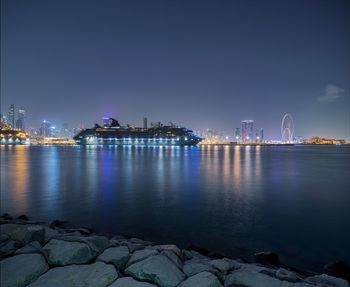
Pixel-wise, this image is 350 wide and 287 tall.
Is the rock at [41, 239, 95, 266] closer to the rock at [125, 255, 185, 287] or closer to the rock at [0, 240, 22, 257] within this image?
the rock at [125, 255, 185, 287]

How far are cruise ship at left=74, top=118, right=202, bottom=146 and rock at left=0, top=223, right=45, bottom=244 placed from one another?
163741 mm

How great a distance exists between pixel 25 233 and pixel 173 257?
14.9ft

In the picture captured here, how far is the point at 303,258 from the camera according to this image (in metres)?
9.95

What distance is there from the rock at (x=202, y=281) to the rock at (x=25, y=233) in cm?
448

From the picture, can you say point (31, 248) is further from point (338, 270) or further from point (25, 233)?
point (338, 270)

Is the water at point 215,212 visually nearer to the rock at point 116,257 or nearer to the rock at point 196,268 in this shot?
the rock at point 196,268

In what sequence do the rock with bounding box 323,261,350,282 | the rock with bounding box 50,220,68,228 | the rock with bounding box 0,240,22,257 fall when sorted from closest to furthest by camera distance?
the rock with bounding box 0,240,22,257
the rock with bounding box 323,261,350,282
the rock with bounding box 50,220,68,228

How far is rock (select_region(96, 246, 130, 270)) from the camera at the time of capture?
6552mm

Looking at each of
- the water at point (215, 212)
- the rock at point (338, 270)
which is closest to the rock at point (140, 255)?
the water at point (215, 212)

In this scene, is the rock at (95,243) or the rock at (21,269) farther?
the rock at (95,243)

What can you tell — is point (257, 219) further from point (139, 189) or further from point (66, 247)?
point (139, 189)

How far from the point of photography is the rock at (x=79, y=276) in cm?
566

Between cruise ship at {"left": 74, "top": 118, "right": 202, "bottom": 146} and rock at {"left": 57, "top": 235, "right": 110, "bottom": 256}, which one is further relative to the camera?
cruise ship at {"left": 74, "top": 118, "right": 202, "bottom": 146}

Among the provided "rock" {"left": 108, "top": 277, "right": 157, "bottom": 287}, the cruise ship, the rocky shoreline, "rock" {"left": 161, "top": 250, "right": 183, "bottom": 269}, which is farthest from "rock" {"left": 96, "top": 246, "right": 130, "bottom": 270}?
the cruise ship
